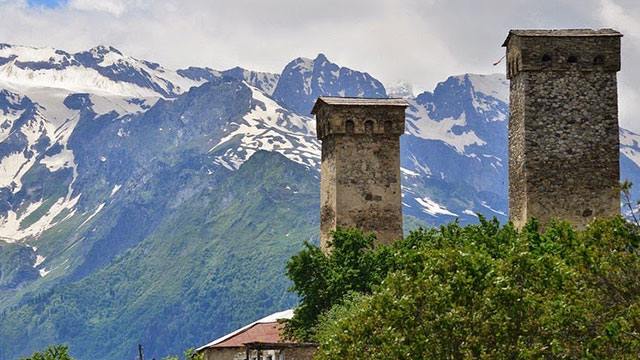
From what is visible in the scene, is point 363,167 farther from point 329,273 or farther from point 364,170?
point 329,273

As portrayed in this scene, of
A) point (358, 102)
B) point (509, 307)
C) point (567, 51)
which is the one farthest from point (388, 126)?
point (509, 307)

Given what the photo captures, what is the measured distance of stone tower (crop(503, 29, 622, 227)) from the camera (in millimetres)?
76812

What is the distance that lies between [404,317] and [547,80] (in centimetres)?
2447

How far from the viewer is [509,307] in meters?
54.5

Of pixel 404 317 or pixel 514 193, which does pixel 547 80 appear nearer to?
pixel 514 193

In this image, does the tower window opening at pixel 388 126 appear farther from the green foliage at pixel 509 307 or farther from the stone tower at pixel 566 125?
the green foliage at pixel 509 307

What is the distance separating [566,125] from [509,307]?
2453cm

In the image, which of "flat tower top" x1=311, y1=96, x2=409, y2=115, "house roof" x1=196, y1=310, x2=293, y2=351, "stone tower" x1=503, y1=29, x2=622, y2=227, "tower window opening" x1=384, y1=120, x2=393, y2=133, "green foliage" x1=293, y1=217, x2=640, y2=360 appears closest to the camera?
"green foliage" x1=293, y1=217, x2=640, y2=360

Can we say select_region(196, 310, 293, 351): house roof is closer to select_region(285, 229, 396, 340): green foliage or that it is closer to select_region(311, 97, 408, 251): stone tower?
select_region(285, 229, 396, 340): green foliage

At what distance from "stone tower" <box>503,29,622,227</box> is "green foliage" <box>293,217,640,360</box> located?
14418 millimetres

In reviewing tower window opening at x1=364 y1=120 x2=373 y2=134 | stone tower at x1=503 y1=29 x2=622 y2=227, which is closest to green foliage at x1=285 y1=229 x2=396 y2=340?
tower window opening at x1=364 y1=120 x2=373 y2=134

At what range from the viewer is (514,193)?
79062mm

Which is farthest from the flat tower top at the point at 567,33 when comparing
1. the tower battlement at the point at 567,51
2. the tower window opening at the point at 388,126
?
the tower window opening at the point at 388,126

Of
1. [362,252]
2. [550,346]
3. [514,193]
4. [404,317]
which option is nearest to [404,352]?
[404,317]
